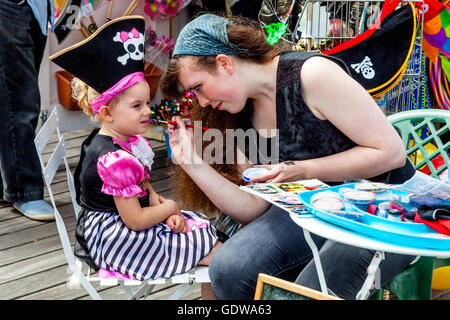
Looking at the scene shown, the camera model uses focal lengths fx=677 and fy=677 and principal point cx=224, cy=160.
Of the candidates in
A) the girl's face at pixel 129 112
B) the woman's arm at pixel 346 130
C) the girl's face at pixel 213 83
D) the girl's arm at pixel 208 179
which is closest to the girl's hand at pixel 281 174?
the woman's arm at pixel 346 130

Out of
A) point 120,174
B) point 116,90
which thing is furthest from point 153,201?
point 116,90

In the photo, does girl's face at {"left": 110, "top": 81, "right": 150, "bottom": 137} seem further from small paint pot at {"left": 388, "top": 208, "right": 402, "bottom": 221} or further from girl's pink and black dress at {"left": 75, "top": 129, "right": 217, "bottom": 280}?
small paint pot at {"left": 388, "top": 208, "right": 402, "bottom": 221}

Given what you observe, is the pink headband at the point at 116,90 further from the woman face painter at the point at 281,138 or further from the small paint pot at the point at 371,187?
the small paint pot at the point at 371,187

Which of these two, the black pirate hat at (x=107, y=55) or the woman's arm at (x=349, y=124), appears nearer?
the woman's arm at (x=349, y=124)

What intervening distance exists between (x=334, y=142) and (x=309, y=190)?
345 millimetres

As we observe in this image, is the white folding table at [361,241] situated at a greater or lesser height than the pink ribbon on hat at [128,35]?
lesser

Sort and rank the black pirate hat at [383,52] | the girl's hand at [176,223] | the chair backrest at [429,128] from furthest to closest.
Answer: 1. the black pirate hat at [383,52]
2. the chair backrest at [429,128]
3. the girl's hand at [176,223]

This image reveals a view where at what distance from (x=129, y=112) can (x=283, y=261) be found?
0.70 metres

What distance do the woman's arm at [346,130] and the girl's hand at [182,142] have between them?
266 mm

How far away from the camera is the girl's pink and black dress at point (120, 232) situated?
2.11m

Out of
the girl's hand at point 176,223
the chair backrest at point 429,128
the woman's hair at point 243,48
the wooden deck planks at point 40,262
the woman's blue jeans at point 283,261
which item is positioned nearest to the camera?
the woman's blue jeans at point 283,261

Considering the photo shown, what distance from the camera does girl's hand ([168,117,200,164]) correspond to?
6.95 ft

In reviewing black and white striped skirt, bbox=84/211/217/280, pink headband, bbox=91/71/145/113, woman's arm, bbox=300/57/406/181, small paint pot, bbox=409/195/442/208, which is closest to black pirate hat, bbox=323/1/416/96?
woman's arm, bbox=300/57/406/181

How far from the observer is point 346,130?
2035 millimetres
